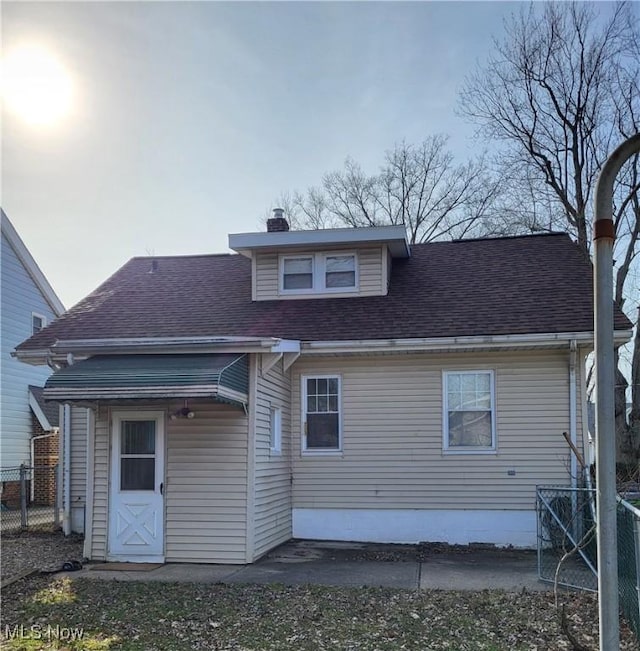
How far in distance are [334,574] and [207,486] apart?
7.58 feet

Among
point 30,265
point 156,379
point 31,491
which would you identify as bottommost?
point 31,491

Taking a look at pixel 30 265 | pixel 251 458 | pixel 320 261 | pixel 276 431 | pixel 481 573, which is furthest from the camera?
pixel 30 265

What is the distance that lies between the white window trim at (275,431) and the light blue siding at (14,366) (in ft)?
32.9

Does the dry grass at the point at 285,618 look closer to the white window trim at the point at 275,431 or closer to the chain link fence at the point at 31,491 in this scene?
the white window trim at the point at 275,431

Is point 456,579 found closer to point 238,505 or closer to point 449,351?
point 238,505

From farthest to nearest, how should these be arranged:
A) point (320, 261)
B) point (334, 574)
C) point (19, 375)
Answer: point (19, 375) < point (320, 261) < point (334, 574)

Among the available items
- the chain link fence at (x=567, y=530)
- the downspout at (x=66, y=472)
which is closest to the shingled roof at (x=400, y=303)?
the downspout at (x=66, y=472)

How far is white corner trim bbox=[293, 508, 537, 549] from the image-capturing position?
1109 cm

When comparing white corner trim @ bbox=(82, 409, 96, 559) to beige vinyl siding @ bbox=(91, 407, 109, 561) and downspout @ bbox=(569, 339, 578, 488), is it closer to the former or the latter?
beige vinyl siding @ bbox=(91, 407, 109, 561)

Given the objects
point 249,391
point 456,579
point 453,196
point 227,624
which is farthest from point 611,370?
point 453,196

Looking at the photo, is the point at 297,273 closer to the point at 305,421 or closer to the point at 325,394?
the point at 325,394

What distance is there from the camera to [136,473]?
10109mm

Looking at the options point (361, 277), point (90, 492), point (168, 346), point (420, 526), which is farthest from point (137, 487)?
point (361, 277)

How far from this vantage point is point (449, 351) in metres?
11.6
